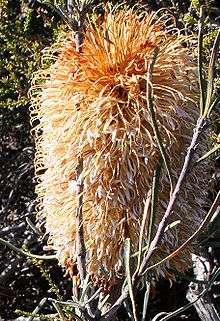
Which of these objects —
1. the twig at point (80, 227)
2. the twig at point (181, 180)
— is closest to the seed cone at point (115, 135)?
the twig at point (80, 227)

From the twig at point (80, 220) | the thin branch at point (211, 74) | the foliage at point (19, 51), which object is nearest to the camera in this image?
the thin branch at point (211, 74)

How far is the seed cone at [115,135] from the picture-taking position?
4.41 feet

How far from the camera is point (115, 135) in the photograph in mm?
1324

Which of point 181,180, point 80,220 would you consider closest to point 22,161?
point 80,220

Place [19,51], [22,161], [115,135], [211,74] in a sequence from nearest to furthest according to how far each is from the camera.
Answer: [211,74] → [115,135] → [19,51] → [22,161]

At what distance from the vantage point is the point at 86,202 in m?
1.39

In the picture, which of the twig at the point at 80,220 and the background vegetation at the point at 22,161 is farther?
the background vegetation at the point at 22,161

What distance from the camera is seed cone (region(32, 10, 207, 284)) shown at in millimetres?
1344

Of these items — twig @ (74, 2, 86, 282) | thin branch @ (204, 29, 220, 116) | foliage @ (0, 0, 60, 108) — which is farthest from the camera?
foliage @ (0, 0, 60, 108)

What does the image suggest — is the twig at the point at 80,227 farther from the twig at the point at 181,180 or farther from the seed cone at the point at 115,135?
the twig at the point at 181,180

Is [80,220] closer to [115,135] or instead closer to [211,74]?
[115,135]

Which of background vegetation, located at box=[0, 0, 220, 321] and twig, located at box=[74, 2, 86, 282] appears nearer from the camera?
twig, located at box=[74, 2, 86, 282]

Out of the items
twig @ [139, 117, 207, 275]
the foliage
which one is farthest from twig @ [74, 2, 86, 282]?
the foliage

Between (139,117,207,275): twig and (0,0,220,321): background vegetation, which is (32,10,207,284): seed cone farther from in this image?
(0,0,220,321): background vegetation
